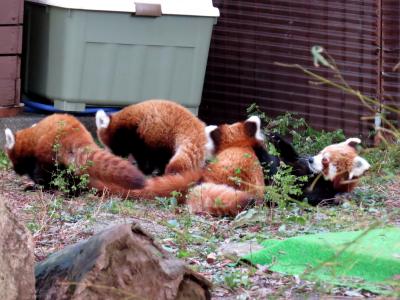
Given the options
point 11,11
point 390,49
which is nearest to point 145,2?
point 11,11

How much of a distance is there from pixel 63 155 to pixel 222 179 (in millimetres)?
1109

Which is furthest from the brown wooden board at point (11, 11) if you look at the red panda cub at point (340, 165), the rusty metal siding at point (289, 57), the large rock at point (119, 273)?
the large rock at point (119, 273)

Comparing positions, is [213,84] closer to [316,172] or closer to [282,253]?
[316,172]

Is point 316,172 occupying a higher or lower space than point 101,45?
lower

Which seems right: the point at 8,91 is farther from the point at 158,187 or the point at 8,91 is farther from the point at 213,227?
the point at 213,227

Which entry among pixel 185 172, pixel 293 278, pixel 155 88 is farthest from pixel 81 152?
pixel 293 278

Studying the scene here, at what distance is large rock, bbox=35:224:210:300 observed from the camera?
3.59 m

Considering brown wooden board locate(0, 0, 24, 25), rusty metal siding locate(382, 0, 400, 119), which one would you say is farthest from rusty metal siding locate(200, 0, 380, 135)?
brown wooden board locate(0, 0, 24, 25)

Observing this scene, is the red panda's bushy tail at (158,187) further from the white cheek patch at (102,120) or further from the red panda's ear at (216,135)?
the white cheek patch at (102,120)

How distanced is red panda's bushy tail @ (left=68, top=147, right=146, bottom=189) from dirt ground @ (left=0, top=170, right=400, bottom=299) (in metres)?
0.20

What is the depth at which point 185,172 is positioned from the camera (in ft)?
21.3

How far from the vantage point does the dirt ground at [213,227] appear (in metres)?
4.27

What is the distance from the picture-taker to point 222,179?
20.0 feet

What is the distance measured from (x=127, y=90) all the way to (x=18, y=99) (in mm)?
905
